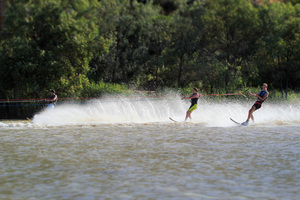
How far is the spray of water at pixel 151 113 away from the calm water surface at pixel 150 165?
5368mm

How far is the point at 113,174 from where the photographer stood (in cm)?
811

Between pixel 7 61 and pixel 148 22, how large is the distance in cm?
1621

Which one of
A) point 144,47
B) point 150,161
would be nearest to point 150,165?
point 150,161

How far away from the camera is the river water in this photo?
6.92 metres

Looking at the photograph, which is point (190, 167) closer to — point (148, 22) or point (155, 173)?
point (155, 173)

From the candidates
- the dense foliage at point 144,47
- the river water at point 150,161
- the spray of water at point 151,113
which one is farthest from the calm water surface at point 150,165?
the dense foliage at point 144,47

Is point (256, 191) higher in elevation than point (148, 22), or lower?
lower

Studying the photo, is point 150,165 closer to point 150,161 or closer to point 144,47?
point 150,161

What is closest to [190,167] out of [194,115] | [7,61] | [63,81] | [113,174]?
[113,174]

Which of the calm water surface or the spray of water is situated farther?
the spray of water

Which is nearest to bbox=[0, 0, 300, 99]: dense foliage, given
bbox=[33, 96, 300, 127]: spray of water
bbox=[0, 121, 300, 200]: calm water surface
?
bbox=[33, 96, 300, 127]: spray of water

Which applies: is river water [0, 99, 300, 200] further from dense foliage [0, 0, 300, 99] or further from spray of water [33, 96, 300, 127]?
dense foliage [0, 0, 300, 99]

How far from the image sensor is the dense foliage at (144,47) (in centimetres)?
2520

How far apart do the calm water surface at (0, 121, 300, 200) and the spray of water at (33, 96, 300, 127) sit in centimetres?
537
